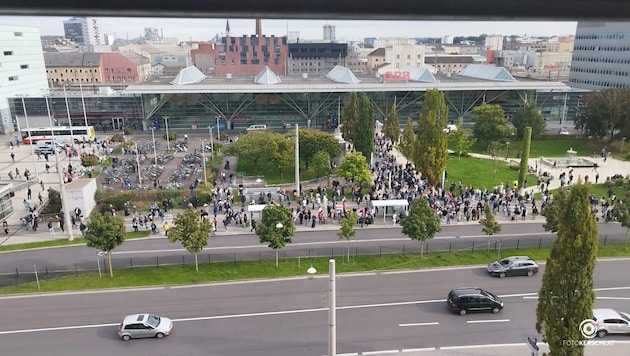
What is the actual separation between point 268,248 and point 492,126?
26255mm

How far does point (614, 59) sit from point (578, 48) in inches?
361

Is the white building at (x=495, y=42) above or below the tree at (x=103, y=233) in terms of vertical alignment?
above

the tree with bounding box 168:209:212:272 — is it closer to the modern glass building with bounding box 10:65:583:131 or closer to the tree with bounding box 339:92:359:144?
the tree with bounding box 339:92:359:144

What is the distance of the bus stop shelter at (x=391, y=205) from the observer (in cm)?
2430

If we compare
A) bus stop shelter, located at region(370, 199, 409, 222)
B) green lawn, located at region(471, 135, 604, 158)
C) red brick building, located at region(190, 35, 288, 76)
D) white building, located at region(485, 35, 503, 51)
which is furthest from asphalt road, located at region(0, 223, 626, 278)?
white building, located at region(485, 35, 503, 51)

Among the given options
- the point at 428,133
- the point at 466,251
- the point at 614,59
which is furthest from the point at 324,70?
the point at 466,251

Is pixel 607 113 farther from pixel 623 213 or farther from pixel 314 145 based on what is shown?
pixel 314 145

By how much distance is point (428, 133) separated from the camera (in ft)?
84.0

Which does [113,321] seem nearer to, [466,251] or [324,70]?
[466,251]

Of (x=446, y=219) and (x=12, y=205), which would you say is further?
(x=12, y=205)

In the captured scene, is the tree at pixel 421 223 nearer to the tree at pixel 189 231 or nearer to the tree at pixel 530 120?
the tree at pixel 189 231

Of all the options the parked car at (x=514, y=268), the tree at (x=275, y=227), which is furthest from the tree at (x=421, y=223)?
the tree at (x=275, y=227)

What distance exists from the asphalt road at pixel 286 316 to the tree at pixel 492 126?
21.4m

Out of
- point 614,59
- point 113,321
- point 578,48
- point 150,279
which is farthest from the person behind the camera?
point 578,48
